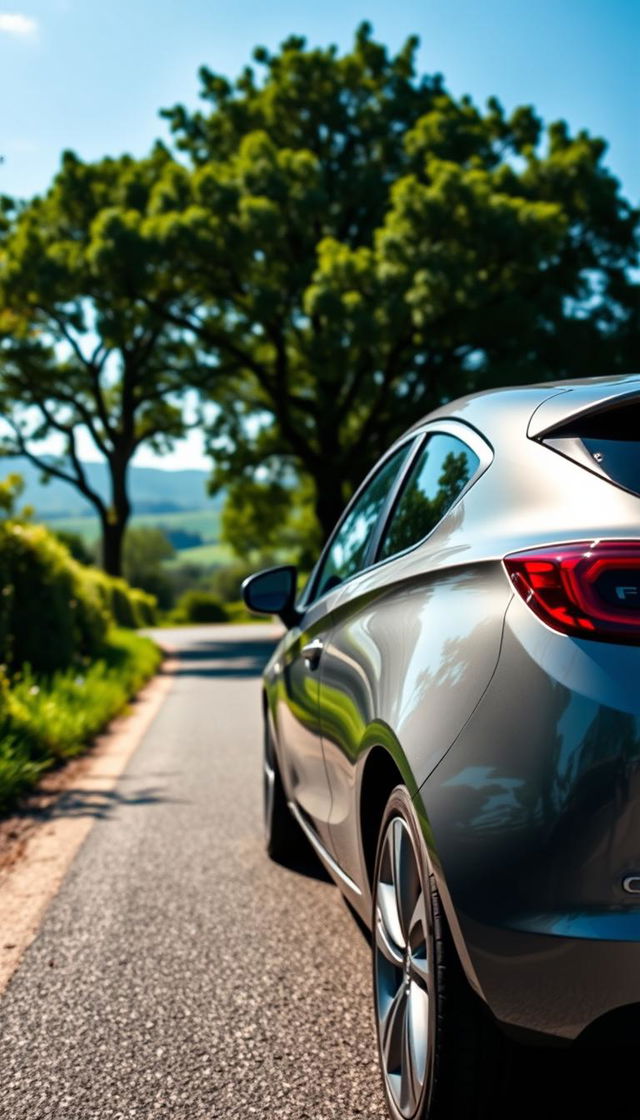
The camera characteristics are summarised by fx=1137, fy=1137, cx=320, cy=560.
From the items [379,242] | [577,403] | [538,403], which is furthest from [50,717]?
[379,242]

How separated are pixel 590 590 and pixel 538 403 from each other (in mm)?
683

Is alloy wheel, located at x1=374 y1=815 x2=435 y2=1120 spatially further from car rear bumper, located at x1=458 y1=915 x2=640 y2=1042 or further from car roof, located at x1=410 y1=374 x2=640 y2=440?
car roof, located at x1=410 y1=374 x2=640 y2=440

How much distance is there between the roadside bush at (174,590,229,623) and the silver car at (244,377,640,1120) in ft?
161

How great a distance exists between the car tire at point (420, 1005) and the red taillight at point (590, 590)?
560 millimetres

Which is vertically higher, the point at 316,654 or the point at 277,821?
the point at 316,654

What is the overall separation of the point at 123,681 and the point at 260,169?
14.8 metres

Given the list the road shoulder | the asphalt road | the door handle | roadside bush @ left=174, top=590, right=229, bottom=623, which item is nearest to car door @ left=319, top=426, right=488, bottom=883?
the door handle

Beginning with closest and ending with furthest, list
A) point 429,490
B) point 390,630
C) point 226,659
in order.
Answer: point 390,630 < point 429,490 < point 226,659

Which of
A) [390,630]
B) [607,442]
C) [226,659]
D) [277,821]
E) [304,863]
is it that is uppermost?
[607,442]

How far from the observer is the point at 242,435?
3338 cm

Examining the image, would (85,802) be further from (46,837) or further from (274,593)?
(274,593)

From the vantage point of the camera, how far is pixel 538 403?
2.56 metres

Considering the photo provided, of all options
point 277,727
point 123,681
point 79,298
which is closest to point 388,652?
point 277,727

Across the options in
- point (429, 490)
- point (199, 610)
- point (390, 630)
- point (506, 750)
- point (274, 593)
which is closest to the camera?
point (506, 750)
